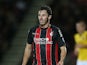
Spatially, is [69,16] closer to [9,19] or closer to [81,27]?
[9,19]

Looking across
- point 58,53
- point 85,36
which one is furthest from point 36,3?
point 58,53

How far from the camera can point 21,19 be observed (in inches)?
658

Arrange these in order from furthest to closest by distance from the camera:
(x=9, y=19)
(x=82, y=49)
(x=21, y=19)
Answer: (x=21, y=19), (x=9, y=19), (x=82, y=49)

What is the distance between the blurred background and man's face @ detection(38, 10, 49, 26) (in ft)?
20.4

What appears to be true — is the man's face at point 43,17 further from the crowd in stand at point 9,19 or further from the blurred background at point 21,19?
the crowd in stand at point 9,19

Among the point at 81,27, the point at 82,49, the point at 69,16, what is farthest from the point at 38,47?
the point at 69,16

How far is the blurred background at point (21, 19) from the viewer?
14789 mm

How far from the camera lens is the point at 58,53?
8.53 m

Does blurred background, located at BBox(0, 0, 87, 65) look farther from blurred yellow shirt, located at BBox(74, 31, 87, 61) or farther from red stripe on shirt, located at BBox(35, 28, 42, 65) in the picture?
red stripe on shirt, located at BBox(35, 28, 42, 65)

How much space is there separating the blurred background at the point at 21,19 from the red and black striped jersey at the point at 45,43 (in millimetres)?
6108

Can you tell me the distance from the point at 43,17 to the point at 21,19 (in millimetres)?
8495

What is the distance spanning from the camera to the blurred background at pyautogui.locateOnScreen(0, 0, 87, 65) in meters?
14.8

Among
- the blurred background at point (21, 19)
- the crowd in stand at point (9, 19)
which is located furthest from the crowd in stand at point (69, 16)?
the crowd in stand at point (9, 19)

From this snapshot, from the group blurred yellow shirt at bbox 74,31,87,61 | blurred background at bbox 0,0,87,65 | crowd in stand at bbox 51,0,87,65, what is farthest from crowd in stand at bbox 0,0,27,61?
blurred yellow shirt at bbox 74,31,87,61
